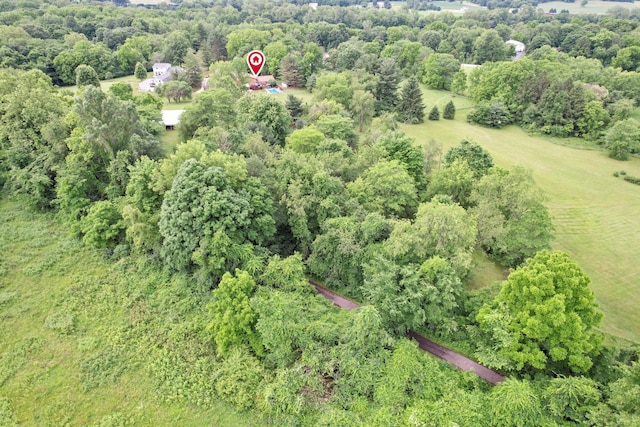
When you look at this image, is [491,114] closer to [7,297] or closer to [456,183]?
[456,183]

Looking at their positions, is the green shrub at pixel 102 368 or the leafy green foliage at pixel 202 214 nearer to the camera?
the green shrub at pixel 102 368

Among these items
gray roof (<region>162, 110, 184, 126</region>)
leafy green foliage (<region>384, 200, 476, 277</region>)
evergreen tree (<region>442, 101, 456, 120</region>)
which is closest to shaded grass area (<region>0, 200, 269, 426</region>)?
leafy green foliage (<region>384, 200, 476, 277</region>)

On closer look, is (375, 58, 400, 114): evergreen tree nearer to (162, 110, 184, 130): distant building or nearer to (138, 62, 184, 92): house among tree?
(162, 110, 184, 130): distant building

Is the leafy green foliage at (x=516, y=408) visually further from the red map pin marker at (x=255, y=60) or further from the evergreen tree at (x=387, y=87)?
the evergreen tree at (x=387, y=87)

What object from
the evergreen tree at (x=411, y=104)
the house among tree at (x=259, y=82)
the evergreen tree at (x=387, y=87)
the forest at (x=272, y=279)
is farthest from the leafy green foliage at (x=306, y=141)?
the house among tree at (x=259, y=82)

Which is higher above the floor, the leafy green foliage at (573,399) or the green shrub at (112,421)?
the leafy green foliage at (573,399)

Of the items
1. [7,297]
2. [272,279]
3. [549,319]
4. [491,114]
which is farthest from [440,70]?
[7,297]
